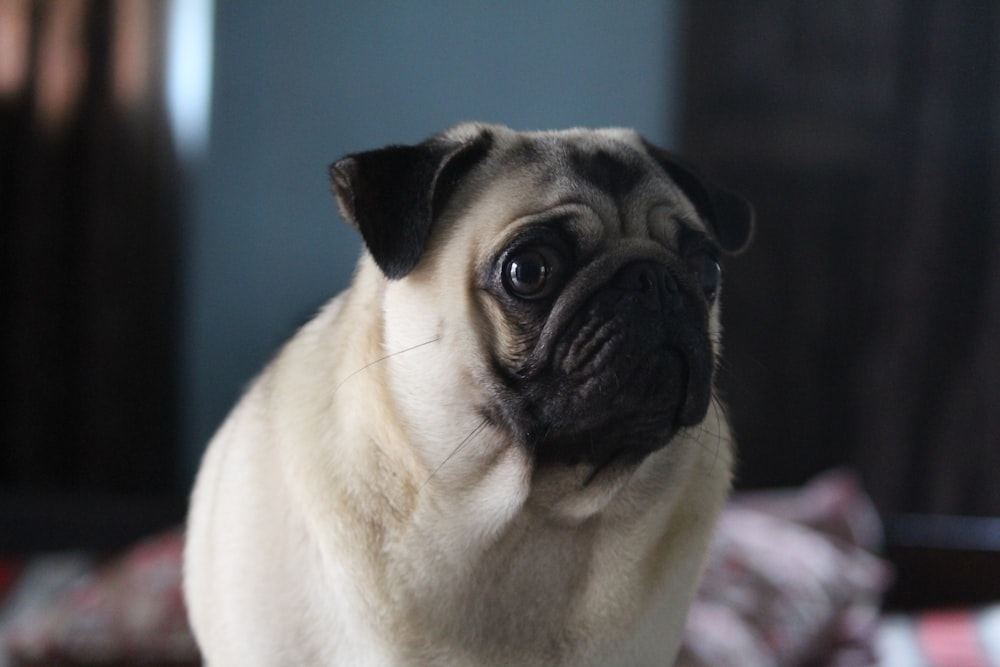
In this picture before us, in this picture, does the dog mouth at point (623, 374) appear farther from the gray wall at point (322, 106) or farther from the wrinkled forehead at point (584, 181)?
the gray wall at point (322, 106)

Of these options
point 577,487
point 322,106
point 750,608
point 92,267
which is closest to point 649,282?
point 577,487

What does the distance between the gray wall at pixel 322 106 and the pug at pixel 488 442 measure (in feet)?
2.03

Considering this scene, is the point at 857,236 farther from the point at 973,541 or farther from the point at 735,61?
the point at 973,541

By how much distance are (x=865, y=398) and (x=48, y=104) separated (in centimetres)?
331

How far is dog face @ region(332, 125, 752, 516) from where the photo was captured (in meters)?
1.39

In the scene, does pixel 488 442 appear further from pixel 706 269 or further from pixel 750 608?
pixel 750 608

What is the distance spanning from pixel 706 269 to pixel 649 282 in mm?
172

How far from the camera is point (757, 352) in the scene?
14.0ft

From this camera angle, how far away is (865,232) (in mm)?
4242

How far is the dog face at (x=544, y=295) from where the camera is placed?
139 centimetres

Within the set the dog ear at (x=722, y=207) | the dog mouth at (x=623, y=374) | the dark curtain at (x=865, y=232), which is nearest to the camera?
the dog mouth at (x=623, y=374)

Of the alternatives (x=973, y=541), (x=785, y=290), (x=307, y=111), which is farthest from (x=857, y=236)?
(x=307, y=111)

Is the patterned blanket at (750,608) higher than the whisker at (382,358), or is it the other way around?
the whisker at (382,358)

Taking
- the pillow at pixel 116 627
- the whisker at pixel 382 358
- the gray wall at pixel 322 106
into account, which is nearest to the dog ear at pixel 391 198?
the whisker at pixel 382 358
